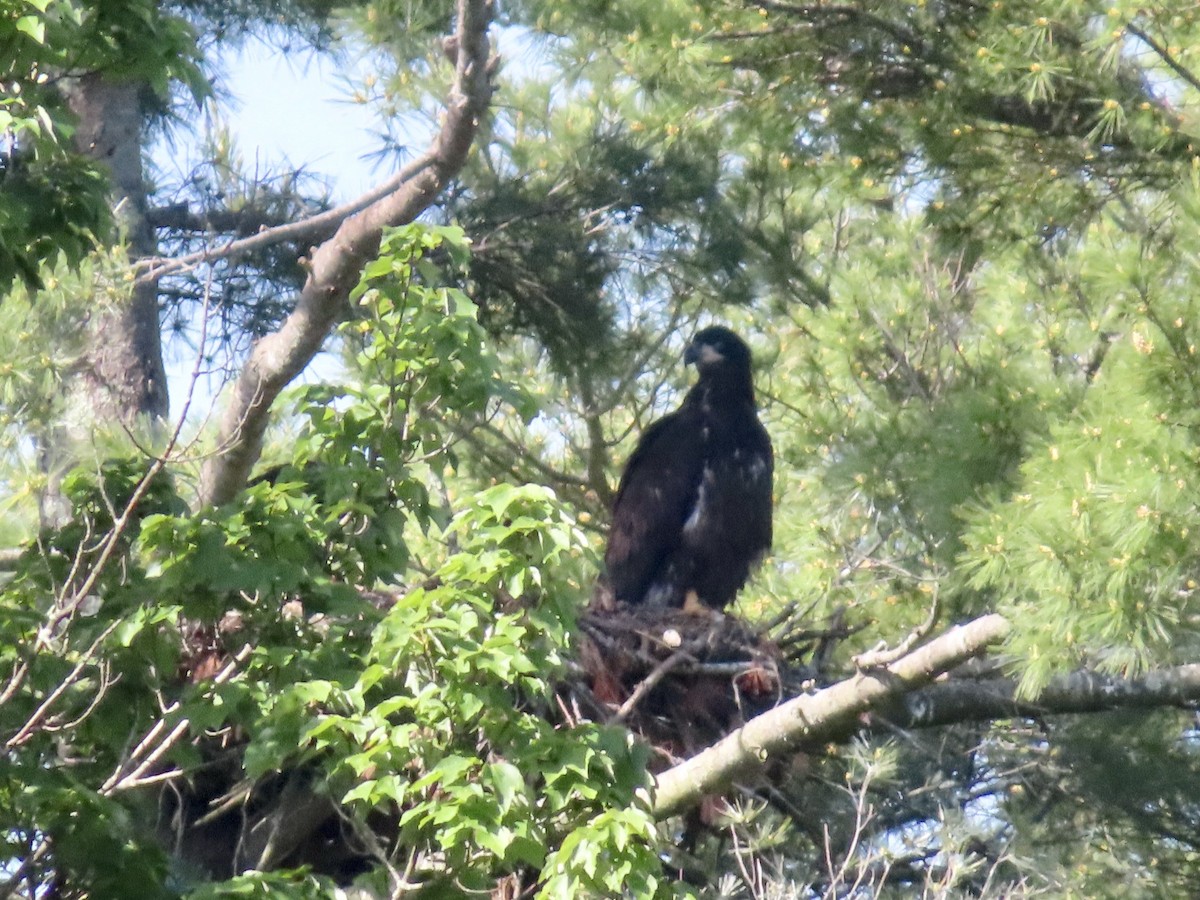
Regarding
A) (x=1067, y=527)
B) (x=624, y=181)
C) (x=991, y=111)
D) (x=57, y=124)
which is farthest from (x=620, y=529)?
(x=57, y=124)

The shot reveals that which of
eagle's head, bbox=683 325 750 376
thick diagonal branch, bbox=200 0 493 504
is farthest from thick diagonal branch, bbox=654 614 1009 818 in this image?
eagle's head, bbox=683 325 750 376

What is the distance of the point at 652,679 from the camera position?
5227mm

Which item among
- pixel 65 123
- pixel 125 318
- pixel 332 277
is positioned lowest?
pixel 125 318

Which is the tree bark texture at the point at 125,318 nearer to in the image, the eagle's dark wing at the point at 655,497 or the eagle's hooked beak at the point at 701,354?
the eagle's dark wing at the point at 655,497

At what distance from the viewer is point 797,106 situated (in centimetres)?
603

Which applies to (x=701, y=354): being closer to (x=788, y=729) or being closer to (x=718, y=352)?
(x=718, y=352)

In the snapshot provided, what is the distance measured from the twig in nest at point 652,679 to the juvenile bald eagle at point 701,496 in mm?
1838

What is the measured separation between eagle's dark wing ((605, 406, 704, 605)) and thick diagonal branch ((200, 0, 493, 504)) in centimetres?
282

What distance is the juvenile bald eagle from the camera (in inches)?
286

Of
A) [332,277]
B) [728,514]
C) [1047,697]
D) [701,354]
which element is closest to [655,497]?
[728,514]

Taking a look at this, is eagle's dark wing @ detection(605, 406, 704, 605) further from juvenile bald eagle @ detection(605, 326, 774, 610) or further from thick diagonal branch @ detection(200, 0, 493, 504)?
thick diagonal branch @ detection(200, 0, 493, 504)

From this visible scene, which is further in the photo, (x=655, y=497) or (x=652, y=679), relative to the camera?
(x=655, y=497)

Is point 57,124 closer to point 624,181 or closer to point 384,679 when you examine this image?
point 384,679

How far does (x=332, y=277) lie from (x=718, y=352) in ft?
10.2
